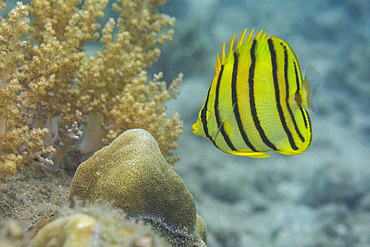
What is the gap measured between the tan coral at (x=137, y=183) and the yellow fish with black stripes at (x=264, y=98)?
63 cm

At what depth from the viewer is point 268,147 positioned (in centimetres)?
133

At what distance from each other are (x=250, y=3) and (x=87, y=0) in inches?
122

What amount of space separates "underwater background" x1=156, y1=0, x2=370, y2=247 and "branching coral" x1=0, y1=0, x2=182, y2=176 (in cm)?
150

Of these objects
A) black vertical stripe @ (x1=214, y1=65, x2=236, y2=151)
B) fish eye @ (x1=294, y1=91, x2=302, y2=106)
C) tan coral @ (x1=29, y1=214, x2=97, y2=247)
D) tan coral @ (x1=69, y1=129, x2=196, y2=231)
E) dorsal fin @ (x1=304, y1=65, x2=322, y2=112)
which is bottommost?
tan coral @ (x1=29, y1=214, x2=97, y2=247)

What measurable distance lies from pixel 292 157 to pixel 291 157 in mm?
16

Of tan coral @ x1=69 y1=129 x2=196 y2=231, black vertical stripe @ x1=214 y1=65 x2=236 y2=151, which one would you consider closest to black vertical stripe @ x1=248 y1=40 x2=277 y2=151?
black vertical stripe @ x1=214 y1=65 x2=236 y2=151

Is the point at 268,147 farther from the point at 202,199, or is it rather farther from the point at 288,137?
the point at 202,199

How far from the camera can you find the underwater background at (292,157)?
4.11m

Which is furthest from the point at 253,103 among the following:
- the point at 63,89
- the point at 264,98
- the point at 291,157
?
the point at 291,157

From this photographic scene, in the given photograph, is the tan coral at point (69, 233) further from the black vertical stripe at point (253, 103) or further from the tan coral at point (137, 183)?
the black vertical stripe at point (253, 103)

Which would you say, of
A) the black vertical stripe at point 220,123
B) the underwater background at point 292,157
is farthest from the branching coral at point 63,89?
the black vertical stripe at point 220,123

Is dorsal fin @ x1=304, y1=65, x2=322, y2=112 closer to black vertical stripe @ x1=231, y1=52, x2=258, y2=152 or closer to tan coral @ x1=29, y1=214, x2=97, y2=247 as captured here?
black vertical stripe @ x1=231, y1=52, x2=258, y2=152

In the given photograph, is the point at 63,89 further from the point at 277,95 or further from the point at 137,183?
the point at 277,95

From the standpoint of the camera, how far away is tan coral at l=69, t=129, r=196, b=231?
171 cm
